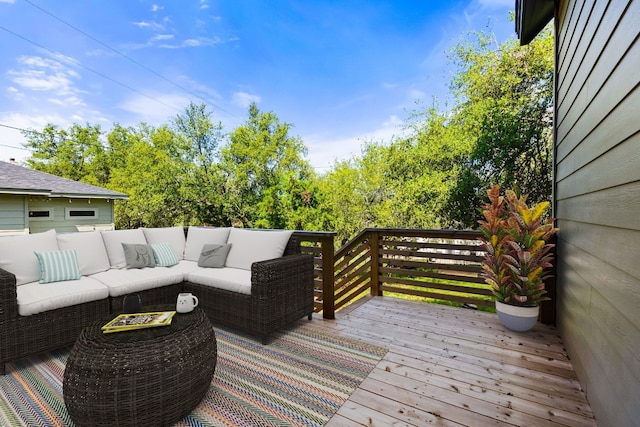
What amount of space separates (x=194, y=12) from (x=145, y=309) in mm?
8811

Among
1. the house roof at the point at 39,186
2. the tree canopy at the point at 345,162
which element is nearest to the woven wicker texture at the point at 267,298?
the house roof at the point at 39,186

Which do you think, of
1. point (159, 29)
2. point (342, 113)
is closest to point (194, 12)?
point (159, 29)

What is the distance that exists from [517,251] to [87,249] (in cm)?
399

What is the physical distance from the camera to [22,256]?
2574 mm

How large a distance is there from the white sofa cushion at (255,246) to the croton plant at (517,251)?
1.99 m

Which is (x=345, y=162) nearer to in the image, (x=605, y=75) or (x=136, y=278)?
(x=136, y=278)

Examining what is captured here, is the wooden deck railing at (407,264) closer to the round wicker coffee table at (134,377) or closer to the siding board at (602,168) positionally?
the siding board at (602,168)

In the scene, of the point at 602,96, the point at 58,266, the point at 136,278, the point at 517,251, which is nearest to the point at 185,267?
the point at 136,278

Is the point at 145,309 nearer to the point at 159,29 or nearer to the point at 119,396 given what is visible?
the point at 119,396

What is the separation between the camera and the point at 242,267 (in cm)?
322

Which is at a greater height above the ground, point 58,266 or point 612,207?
point 612,207

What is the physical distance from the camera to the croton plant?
2635 mm

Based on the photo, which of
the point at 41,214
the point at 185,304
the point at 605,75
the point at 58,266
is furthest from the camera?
the point at 41,214

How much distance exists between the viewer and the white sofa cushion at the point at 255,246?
3.14m
